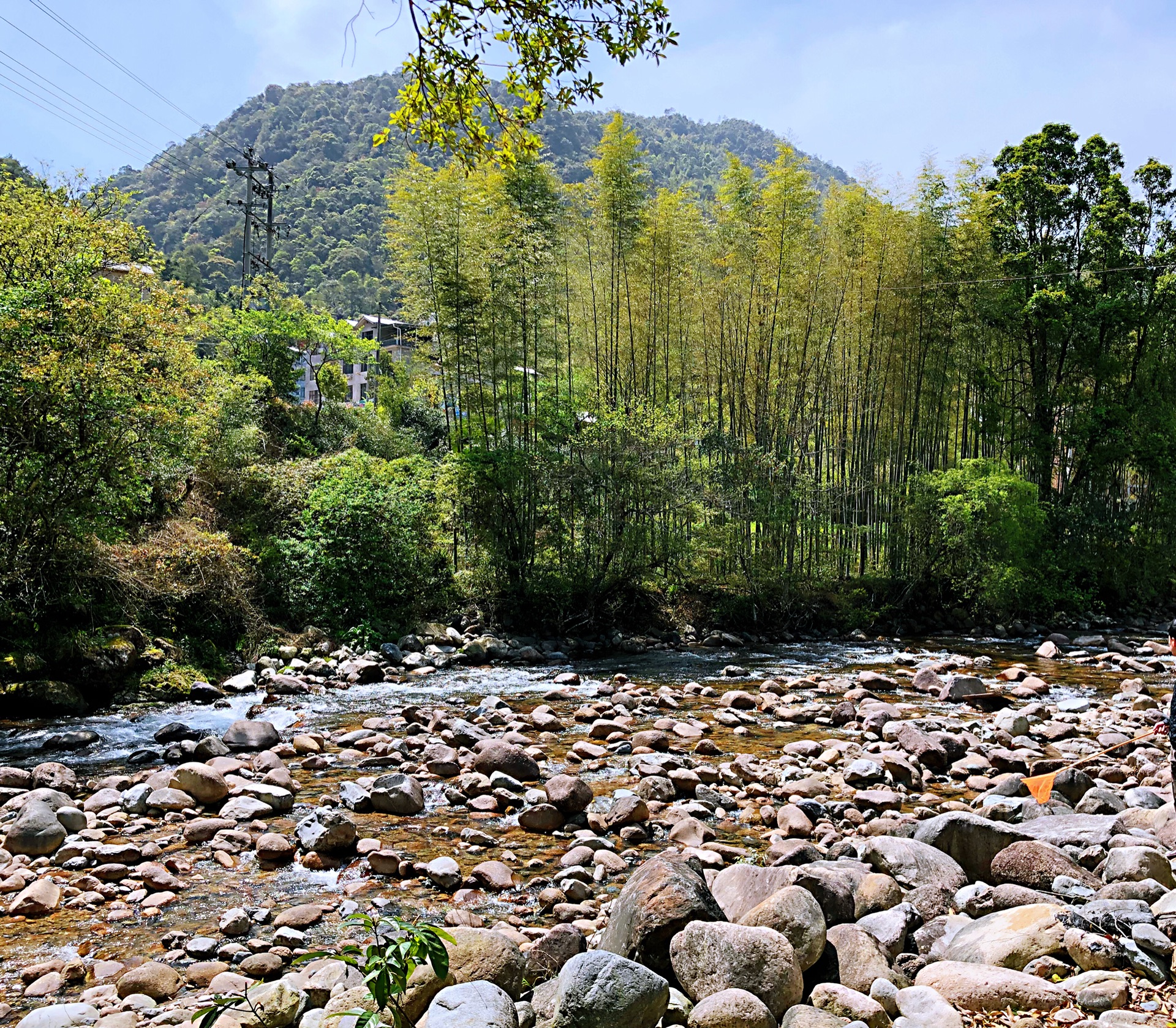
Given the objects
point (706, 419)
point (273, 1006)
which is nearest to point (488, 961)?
point (273, 1006)

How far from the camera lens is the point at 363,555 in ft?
39.8

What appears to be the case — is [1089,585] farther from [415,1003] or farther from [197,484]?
[415,1003]

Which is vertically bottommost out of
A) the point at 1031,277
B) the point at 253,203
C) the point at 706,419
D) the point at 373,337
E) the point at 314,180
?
the point at 706,419

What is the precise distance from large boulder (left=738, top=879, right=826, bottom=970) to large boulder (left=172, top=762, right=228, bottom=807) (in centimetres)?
361

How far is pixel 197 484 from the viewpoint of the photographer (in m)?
12.2

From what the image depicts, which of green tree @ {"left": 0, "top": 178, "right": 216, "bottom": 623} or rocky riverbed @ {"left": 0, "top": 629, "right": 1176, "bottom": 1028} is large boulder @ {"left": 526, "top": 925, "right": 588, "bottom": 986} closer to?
rocky riverbed @ {"left": 0, "top": 629, "right": 1176, "bottom": 1028}

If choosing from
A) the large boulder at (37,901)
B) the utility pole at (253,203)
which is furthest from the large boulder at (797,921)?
the utility pole at (253,203)

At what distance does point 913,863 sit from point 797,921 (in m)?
1.17

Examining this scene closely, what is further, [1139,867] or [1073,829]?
[1073,829]

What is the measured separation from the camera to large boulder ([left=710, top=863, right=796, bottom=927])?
3525 millimetres

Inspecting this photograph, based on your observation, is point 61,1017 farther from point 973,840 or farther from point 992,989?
point 973,840

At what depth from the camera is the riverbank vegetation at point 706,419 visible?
40.2 ft

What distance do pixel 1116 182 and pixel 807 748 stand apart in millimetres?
15158

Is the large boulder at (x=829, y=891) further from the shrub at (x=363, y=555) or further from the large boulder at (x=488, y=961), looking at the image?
the shrub at (x=363, y=555)
